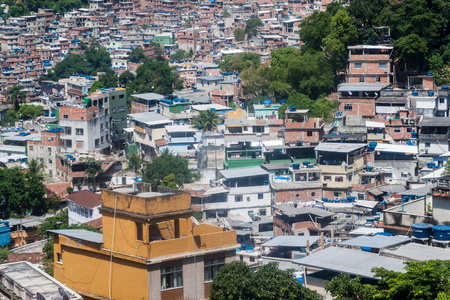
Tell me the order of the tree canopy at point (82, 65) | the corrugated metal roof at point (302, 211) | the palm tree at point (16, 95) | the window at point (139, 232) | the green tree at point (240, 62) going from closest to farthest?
the window at point (139, 232) < the corrugated metal roof at point (302, 211) < the green tree at point (240, 62) < the palm tree at point (16, 95) < the tree canopy at point (82, 65)

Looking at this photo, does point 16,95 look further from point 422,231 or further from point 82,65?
point 422,231

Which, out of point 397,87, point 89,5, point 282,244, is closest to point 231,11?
point 89,5

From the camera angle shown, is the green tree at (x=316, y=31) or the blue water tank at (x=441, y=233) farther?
the green tree at (x=316, y=31)

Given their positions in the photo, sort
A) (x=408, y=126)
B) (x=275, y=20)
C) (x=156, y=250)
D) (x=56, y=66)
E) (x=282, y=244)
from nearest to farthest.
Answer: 1. (x=156, y=250)
2. (x=282, y=244)
3. (x=408, y=126)
4. (x=56, y=66)
5. (x=275, y=20)

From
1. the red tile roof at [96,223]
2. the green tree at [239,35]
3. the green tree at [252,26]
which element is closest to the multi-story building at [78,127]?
the red tile roof at [96,223]

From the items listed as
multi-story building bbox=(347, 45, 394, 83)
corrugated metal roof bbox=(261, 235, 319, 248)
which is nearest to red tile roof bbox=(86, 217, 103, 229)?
corrugated metal roof bbox=(261, 235, 319, 248)

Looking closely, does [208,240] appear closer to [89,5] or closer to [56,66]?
[56,66]

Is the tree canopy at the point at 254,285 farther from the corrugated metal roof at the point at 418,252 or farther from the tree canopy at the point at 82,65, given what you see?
the tree canopy at the point at 82,65
